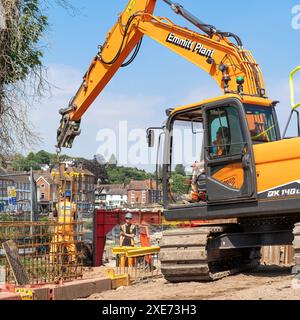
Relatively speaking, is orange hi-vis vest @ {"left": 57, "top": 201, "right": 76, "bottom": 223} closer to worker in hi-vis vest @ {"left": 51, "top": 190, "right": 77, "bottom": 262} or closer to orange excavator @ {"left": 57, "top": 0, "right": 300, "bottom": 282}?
worker in hi-vis vest @ {"left": 51, "top": 190, "right": 77, "bottom": 262}

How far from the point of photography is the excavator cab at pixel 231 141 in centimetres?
880

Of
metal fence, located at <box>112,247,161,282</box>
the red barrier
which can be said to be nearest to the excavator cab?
metal fence, located at <box>112,247,161,282</box>

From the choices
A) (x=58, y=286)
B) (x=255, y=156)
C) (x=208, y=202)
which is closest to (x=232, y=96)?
(x=255, y=156)

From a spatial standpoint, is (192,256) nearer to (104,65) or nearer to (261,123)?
(261,123)

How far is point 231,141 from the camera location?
9.00 meters

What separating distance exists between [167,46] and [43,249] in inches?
177

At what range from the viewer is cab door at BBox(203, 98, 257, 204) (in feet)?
28.8

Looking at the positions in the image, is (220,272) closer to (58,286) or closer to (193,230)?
(193,230)

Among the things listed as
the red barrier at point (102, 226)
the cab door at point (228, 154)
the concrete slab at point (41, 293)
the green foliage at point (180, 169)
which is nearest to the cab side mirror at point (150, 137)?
the green foliage at point (180, 169)

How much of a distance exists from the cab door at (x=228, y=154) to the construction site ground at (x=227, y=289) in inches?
49.8

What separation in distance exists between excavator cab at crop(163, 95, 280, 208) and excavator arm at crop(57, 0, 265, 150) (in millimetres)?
490

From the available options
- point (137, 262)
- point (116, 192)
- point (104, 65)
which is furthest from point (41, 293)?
point (116, 192)

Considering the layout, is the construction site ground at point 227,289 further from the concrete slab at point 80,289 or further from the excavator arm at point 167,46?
the excavator arm at point 167,46

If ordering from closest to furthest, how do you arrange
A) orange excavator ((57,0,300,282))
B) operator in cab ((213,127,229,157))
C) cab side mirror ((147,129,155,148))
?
orange excavator ((57,0,300,282)), operator in cab ((213,127,229,157)), cab side mirror ((147,129,155,148))
